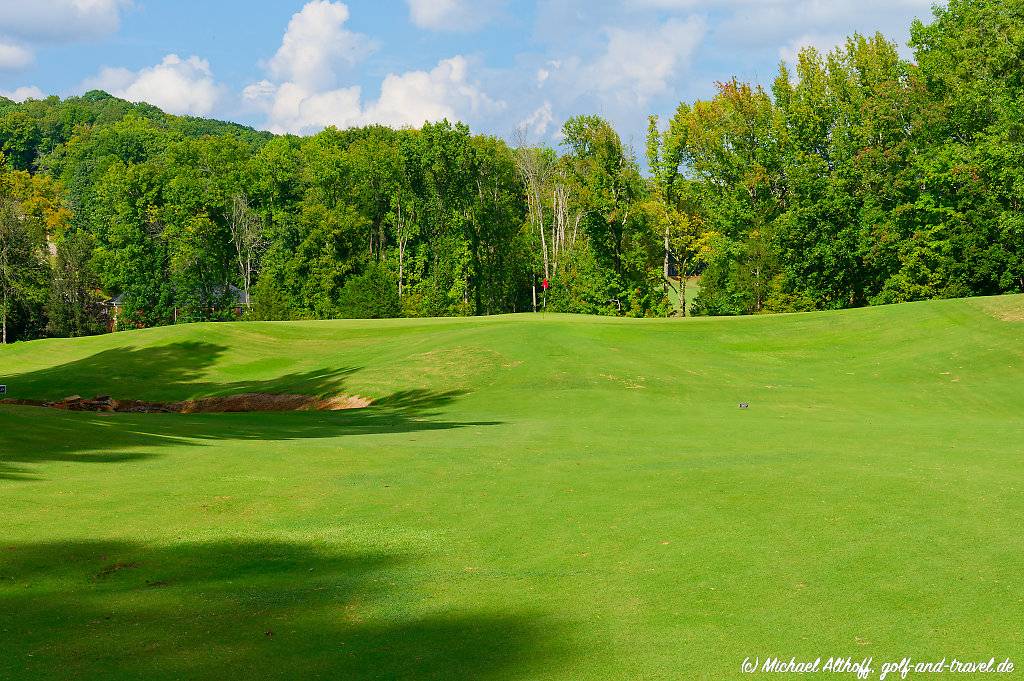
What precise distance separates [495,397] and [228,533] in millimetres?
19926

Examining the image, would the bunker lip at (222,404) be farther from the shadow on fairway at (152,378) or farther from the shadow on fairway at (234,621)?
the shadow on fairway at (234,621)

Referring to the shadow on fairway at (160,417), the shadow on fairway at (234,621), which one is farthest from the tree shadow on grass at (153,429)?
the shadow on fairway at (234,621)

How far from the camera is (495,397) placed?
29.7 metres

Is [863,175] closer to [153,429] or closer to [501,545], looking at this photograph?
[153,429]

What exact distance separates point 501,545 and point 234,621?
10.2 feet

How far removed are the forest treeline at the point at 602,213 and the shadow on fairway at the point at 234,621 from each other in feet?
180

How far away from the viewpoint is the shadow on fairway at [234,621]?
6.29 meters

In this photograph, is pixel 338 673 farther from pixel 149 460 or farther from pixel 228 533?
pixel 149 460

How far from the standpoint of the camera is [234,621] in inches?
285

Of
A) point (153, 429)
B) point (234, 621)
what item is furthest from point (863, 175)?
point (234, 621)

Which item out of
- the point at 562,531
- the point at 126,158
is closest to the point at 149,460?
the point at 562,531

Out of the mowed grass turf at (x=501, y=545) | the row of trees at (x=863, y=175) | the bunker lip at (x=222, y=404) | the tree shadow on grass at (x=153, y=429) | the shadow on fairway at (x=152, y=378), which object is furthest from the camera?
the row of trees at (x=863, y=175)

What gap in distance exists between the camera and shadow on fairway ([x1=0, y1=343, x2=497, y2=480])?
1478cm

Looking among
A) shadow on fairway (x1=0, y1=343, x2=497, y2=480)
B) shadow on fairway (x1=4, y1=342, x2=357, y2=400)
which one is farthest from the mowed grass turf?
shadow on fairway (x1=4, y1=342, x2=357, y2=400)
